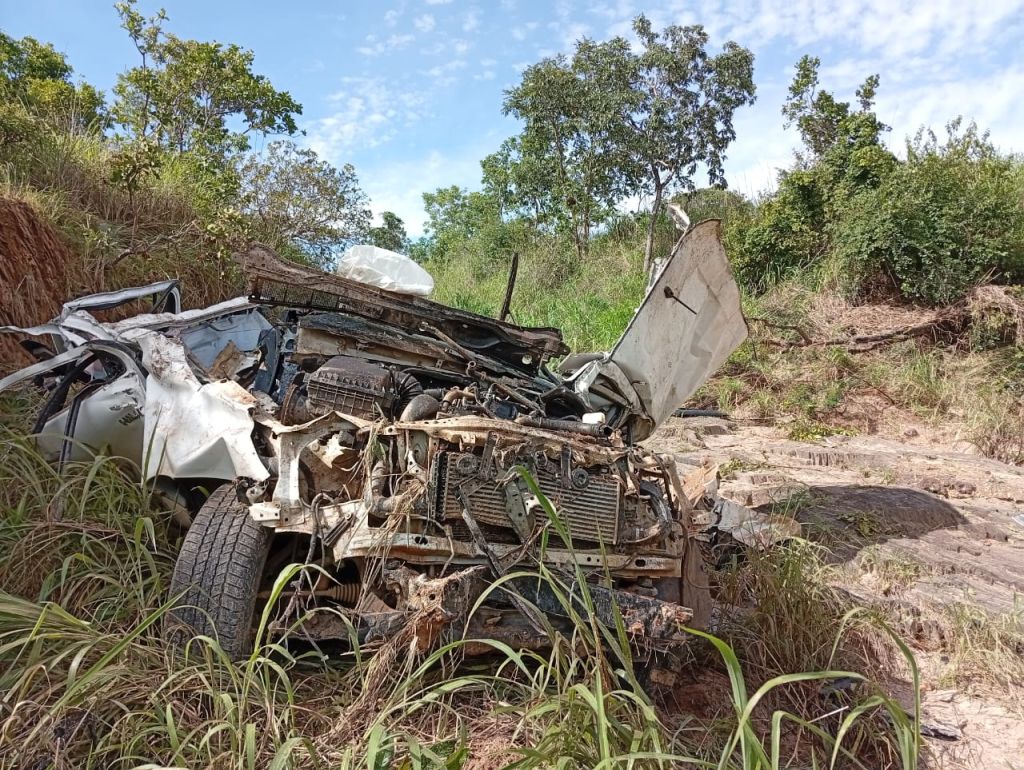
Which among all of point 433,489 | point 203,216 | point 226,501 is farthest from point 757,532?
point 203,216

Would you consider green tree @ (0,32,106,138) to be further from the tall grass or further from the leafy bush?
the leafy bush

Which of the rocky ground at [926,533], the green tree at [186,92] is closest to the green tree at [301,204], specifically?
the green tree at [186,92]

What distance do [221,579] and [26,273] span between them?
5266 millimetres

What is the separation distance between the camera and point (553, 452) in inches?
118

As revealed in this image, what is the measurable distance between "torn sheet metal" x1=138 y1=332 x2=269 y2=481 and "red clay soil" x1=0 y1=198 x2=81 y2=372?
3554mm

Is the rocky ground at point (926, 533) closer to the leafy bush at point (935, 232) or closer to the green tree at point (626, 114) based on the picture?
the leafy bush at point (935, 232)

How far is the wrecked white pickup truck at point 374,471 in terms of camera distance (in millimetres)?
2713

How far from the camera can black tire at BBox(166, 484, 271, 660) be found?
2.71m

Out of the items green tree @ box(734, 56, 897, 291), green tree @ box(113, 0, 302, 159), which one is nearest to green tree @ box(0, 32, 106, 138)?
green tree @ box(113, 0, 302, 159)

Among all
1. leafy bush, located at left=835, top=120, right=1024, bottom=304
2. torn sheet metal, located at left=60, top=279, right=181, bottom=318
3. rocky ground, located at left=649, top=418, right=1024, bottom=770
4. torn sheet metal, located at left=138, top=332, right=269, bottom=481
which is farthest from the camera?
leafy bush, located at left=835, top=120, right=1024, bottom=304

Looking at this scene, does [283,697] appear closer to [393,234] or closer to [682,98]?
[682,98]

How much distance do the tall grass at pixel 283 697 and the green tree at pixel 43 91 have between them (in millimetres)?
7061

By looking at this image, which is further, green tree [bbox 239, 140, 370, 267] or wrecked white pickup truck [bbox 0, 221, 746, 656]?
green tree [bbox 239, 140, 370, 267]

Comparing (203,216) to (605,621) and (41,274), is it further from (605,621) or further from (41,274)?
(605,621)
